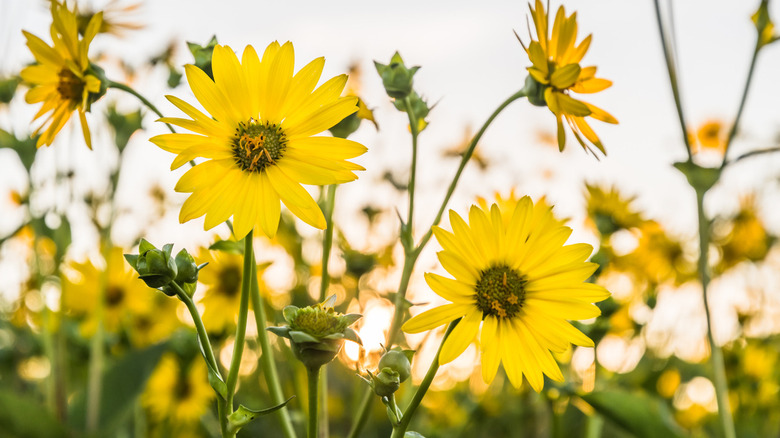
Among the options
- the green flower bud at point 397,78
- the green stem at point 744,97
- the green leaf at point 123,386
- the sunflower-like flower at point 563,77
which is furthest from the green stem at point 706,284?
the green leaf at point 123,386

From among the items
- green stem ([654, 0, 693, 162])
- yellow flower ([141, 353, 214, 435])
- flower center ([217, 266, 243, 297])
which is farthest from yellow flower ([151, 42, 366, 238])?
yellow flower ([141, 353, 214, 435])

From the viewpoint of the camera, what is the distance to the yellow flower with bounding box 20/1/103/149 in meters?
0.45

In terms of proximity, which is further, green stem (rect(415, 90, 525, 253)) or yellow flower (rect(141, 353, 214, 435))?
yellow flower (rect(141, 353, 214, 435))

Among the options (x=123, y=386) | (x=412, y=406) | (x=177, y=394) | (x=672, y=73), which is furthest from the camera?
(x=177, y=394)

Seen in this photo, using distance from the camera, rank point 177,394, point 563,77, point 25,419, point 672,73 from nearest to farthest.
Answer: point 563,77
point 672,73
point 25,419
point 177,394

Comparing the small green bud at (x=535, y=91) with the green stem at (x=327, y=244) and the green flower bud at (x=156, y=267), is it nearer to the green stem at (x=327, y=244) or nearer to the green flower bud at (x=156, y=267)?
the green stem at (x=327, y=244)

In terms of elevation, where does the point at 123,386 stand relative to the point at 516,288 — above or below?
below

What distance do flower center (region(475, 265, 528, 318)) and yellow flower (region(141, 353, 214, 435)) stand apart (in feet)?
2.60

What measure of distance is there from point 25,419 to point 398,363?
64 cm

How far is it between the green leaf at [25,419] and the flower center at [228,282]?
261 millimetres

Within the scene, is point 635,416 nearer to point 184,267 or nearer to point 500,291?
point 500,291

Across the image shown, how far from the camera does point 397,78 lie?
47 cm

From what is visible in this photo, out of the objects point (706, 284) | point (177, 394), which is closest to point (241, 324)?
point (706, 284)

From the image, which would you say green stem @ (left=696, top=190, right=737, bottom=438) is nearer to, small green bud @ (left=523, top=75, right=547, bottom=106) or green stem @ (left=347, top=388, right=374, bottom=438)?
small green bud @ (left=523, top=75, right=547, bottom=106)
